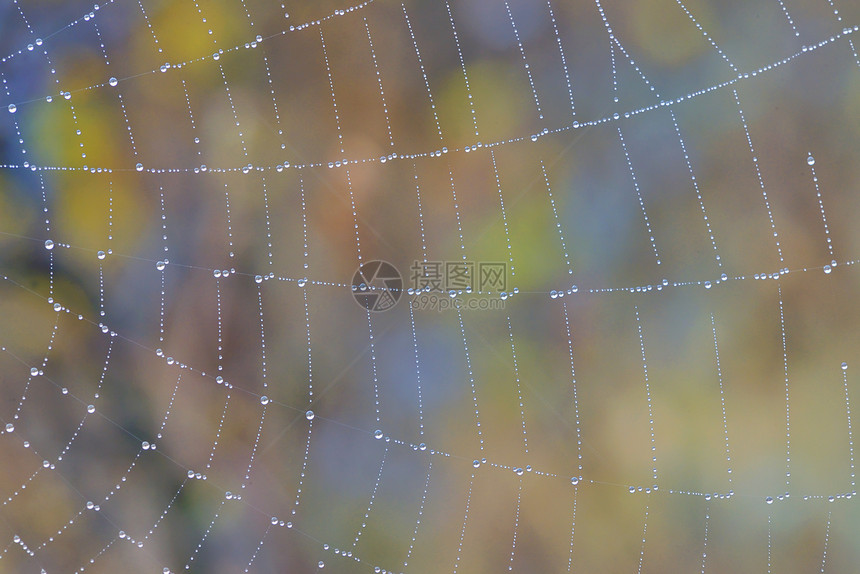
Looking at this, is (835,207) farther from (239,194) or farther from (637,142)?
(239,194)

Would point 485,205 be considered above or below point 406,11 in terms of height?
below

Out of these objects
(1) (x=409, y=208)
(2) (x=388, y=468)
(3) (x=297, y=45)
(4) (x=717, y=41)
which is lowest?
(2) (x=388, y=468)

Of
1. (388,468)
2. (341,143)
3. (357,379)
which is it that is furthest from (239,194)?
(388,468)

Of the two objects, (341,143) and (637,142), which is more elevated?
(637,142)

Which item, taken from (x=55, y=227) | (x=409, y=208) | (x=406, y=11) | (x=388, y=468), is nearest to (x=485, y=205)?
(x=409, y=208)

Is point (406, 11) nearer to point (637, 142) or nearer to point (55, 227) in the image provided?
point (637, 142)

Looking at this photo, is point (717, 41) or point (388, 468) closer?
point (717, 41)
